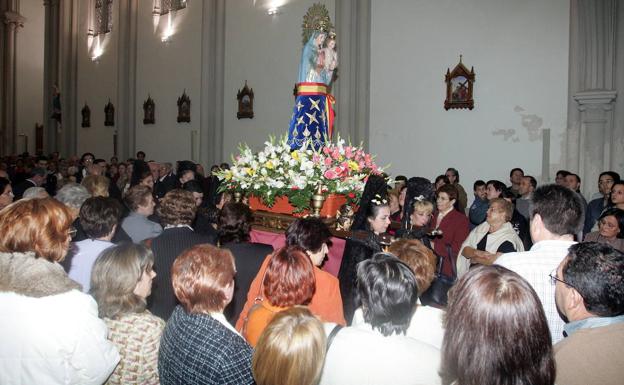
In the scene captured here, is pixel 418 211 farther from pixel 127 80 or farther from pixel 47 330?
pixel 127 80

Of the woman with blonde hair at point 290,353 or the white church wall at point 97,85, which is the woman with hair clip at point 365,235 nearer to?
the woman with blonde hair at point 290,353

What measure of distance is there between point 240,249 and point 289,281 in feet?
3.79

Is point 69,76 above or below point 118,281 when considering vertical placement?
above

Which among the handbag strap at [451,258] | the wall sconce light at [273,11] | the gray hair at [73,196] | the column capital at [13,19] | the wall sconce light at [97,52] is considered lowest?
the handbag strap at [451,258]

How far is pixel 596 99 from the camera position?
26.2 feet

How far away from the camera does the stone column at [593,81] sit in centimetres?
798

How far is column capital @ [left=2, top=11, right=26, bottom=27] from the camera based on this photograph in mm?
22861

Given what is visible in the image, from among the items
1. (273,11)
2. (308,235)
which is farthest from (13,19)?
(308,235)

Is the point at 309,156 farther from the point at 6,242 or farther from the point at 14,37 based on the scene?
the point at 14,37

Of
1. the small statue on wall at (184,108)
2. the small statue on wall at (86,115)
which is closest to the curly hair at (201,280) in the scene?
the small statue on wall at (184,108)

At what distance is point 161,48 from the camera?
632 inches

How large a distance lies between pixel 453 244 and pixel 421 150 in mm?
4931

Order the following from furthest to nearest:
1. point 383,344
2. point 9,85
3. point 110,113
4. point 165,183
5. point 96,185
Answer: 1. point 9,85
2. point 110,113
3. point 165,183
4. point 96,185
5. point 383,344

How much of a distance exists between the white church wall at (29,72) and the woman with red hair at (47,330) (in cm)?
2407
